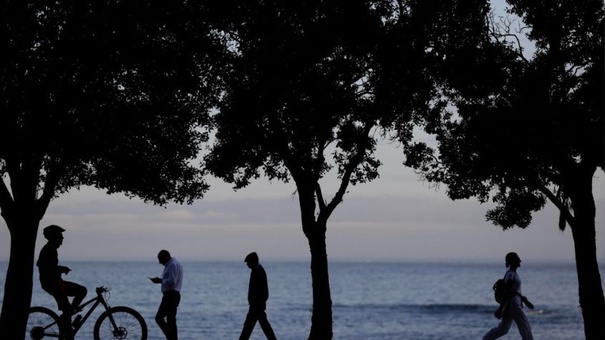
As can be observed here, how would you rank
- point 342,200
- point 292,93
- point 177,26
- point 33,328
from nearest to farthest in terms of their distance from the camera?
point 33,328 → point 177,26 → point 292,93 → point 342,200

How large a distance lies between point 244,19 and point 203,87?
6.44 ft

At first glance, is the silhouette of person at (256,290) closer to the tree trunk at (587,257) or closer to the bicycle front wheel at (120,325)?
the bicycle front wheel at (120,325)

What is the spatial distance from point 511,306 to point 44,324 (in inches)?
402

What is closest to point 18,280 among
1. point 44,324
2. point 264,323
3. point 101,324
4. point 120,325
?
point 44,324

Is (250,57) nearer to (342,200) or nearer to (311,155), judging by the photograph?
(311,155)

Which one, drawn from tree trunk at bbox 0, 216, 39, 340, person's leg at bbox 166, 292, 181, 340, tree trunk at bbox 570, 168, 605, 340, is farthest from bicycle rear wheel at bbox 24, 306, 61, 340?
tree trunk at bbox 570, 168, 605, 340

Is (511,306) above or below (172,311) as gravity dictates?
above

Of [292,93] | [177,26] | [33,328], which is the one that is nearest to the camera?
[33,328]

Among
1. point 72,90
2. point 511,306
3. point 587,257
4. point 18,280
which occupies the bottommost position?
point 511,306

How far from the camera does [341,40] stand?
20375 mm

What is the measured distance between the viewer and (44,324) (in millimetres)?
17203

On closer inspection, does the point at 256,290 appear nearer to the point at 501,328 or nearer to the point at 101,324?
the point at 101,324

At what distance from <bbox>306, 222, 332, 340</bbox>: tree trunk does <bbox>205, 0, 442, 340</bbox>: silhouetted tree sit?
0.03 meters

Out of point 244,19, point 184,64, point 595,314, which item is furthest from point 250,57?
point 595,314
